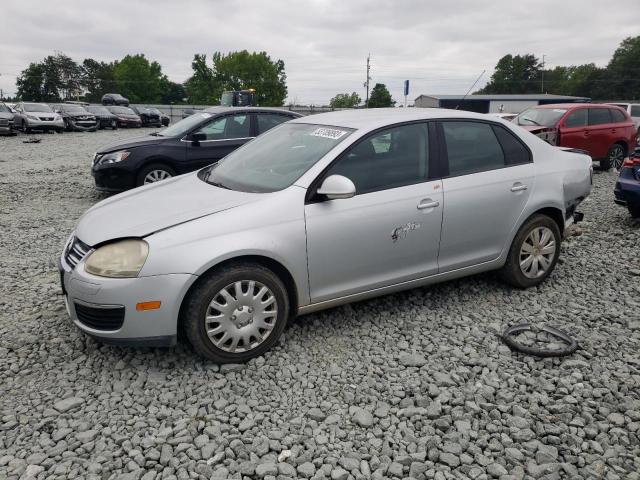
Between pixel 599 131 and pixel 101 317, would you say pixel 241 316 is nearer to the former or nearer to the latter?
pixel 101 317

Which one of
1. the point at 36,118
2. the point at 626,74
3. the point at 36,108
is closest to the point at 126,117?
the point at 36,108

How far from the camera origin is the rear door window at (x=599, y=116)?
467 inches

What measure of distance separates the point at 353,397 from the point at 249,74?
91.5m

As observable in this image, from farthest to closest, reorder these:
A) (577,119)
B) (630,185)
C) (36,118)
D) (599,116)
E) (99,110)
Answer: (99,110) < (36,118) < (599,116) < (577,119) < (630,185)

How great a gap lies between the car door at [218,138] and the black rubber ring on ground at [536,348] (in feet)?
19.3

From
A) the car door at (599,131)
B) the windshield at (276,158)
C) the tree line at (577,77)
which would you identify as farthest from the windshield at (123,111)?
the tree line at (577,77)

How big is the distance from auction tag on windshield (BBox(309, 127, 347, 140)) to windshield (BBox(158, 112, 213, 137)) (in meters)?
4.95

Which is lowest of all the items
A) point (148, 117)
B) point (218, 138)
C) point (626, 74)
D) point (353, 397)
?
point (353, 397)

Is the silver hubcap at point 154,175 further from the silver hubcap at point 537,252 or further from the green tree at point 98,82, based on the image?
the green tree at point 98,82

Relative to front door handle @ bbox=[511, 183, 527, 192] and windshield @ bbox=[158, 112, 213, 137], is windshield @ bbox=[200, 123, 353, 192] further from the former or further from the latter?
windshield @ bbox=[158, 112, 213, 137]

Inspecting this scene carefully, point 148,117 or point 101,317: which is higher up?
point 148,117

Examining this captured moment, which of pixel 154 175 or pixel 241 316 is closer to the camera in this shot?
pixel 241 316

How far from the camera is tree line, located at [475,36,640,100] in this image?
81688mm

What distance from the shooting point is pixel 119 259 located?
3.15m
